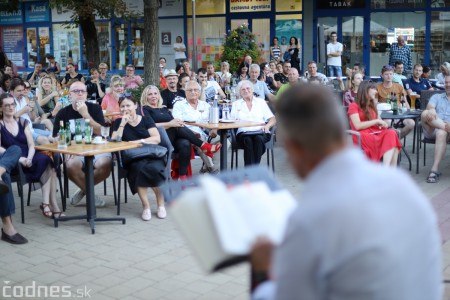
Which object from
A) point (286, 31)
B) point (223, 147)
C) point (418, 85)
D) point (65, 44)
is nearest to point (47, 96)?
point (223, 147)

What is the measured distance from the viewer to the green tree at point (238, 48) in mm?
17875

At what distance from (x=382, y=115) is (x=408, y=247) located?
7680mm

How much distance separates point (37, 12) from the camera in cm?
2661

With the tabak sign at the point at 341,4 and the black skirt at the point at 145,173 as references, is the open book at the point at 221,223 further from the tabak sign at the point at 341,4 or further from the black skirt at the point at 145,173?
the tabak sign at the point at 341,4

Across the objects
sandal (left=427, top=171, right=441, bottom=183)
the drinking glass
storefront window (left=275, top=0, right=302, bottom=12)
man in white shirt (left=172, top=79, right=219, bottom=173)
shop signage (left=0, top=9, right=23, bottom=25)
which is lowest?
sandal (left=427, top=171, right=441, bottom=183)

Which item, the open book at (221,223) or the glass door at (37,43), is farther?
the glass door at (37,43)

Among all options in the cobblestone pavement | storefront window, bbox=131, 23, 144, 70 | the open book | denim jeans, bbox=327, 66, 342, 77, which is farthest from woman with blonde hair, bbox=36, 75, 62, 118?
storefront window, bbox=131, 23, 144, 70

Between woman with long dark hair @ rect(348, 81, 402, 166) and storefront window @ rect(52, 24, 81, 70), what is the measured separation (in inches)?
770

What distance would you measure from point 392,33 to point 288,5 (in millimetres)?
3636

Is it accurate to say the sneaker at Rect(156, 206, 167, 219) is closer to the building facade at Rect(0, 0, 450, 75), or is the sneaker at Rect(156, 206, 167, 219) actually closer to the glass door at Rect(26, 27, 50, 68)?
the building facade at Rect(0, 0, 450, 75)

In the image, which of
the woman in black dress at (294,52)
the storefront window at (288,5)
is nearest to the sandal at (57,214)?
the woman in black dress at (294,52)

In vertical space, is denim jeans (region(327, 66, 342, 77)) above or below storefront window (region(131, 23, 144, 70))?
below

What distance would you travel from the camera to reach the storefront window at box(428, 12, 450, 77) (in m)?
19.4

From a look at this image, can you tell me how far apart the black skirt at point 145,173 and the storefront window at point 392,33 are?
1454 cm
